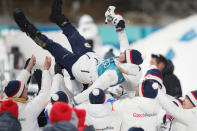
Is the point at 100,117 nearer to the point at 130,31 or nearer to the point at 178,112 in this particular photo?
the point at 178,112

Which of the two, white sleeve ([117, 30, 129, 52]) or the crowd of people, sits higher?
white sleeve ([117, 30, 129, 52])

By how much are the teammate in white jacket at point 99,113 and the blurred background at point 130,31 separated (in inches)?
50.0

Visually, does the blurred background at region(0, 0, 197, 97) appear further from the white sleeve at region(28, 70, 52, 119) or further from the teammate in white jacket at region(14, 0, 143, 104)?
the white sleeve at region(28, 70, 52, 119)

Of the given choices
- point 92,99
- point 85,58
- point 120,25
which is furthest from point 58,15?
point 92,99

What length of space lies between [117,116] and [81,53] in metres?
1.05

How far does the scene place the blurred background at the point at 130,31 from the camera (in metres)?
7.08

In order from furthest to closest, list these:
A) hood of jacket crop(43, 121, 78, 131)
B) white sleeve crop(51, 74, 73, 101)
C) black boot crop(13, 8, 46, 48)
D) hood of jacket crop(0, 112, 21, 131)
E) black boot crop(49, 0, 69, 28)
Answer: black boot crop(49, 0, 69, 28), black boot crop(13, 8, 46, 48), white sleeve crop(51, 74, 73, 101), hood of jacket crop(0, 112, 21, 131), hood of jacket crop(43, 121, 78, 131)

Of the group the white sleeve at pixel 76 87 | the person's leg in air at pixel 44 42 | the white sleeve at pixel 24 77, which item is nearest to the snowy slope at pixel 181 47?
the white sleeve at pixel 76 87

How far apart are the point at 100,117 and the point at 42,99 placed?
0.64 meters

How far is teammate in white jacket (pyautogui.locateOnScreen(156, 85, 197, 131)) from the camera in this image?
3289 mm

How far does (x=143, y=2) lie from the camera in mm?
17172

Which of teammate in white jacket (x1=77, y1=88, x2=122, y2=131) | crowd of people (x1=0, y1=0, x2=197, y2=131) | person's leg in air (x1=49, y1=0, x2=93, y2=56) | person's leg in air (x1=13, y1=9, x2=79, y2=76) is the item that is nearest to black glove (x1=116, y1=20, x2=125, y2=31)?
crowd of people (x1=0, y1=0, x2=197, y2=131)

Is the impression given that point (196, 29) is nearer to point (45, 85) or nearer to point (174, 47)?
point (174, 47)

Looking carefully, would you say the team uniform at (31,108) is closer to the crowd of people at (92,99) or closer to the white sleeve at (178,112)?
the crowd of people at (92,99)
